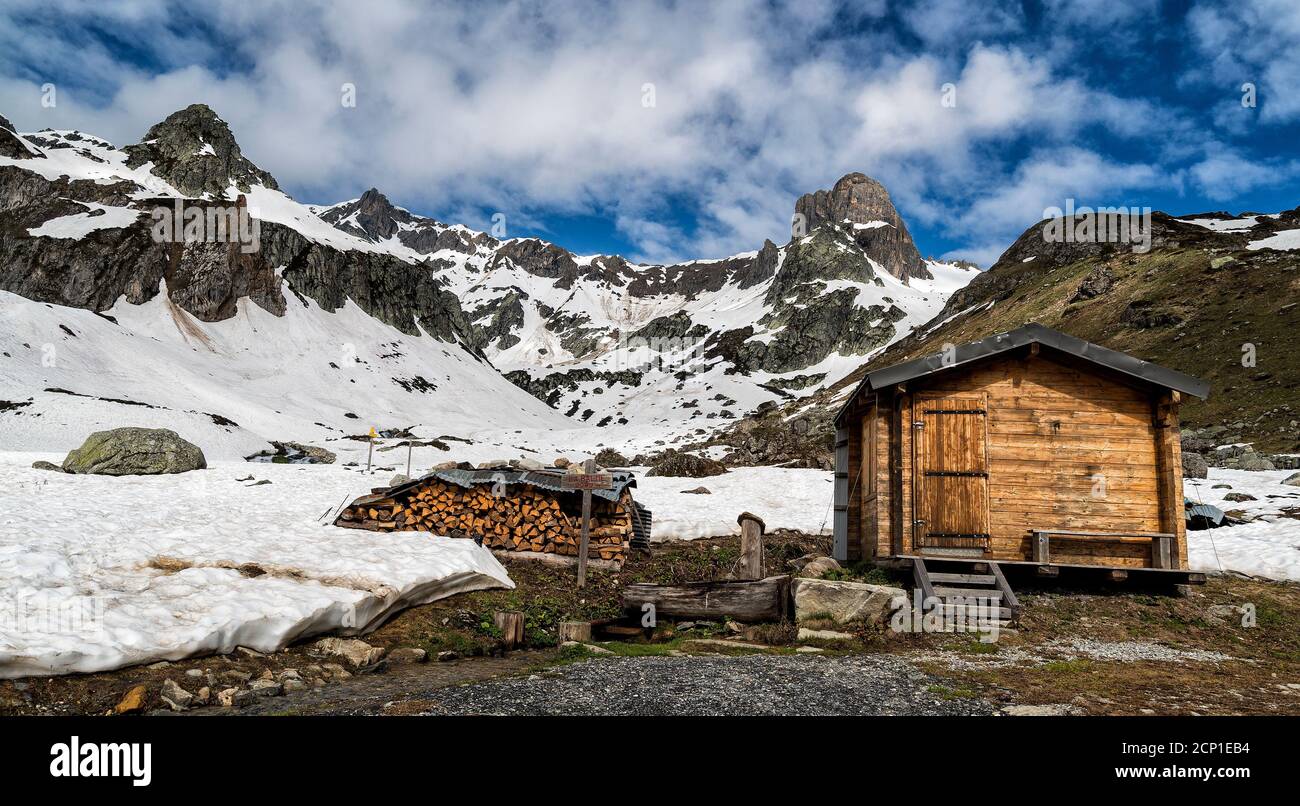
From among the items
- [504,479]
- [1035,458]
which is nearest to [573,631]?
[504,479]

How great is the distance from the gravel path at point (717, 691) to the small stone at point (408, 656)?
7.91 ft

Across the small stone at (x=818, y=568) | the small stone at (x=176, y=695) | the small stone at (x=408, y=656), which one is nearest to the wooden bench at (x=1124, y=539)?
the small stone at (x=818, y=568)

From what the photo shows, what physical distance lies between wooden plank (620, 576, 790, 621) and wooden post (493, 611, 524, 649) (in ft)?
7.96

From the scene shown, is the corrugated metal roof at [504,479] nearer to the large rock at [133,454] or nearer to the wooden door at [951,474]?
the wooden door at [951,474]

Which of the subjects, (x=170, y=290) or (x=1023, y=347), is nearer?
(x=1023, y=347)

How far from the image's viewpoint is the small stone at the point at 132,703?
6.51 m

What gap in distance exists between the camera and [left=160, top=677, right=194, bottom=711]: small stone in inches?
267

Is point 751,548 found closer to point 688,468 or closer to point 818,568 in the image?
point 818,568

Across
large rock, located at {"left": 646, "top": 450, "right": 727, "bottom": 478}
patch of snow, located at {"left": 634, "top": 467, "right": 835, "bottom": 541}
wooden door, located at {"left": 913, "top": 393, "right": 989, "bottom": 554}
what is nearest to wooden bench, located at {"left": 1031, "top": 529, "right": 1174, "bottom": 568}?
wooden door, located at {"left": 913, "top": 393, "right": 989, "bottom": 554}

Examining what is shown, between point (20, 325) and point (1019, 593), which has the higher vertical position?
point (20, 325)

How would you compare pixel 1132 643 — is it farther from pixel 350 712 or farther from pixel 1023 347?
pixel 350 712

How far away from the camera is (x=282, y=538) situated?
1348 centimetres
